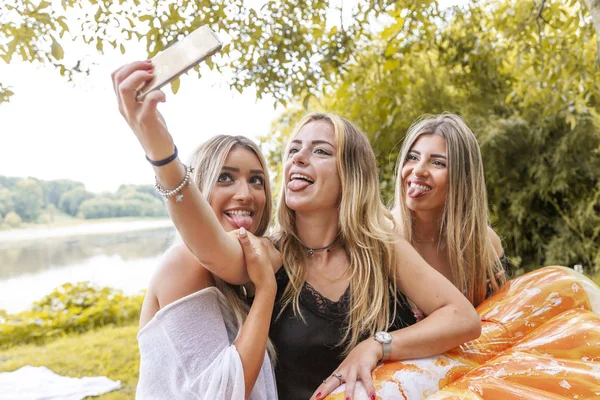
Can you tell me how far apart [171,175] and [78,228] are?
6120mm

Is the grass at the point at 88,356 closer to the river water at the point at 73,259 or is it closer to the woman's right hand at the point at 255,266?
the river water at the point at 73,259

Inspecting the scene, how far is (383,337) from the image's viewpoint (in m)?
1.62

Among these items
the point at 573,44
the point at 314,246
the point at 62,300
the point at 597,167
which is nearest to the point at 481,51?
the point at 573,44

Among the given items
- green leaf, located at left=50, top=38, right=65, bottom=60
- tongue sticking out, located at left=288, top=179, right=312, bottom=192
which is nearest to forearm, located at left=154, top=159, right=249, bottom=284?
tongue sticking out, located at left=288, top=179, right=312, bottom=192

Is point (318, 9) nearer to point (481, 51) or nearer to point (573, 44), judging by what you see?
point (481, 51)

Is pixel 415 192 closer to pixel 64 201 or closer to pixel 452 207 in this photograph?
pixel 452 207

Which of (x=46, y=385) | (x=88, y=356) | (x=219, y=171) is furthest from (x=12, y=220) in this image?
(x=219, y=171)

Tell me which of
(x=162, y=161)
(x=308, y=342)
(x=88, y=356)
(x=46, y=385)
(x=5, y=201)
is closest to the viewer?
(x=162, y=161)

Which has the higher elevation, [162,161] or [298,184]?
[162,161]

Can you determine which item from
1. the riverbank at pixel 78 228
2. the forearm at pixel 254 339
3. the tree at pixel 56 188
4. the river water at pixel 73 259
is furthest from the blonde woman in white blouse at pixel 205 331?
the tree at pixel 56 188

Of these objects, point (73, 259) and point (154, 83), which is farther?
point (73, 259)

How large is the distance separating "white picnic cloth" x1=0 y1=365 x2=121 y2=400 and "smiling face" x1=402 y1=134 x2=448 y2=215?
118 inches

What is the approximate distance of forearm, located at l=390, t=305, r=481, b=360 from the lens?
1610 mm

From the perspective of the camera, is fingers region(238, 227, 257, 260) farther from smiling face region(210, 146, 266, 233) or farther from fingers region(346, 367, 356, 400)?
Result: fingers region(346, 367, 356, 400)
